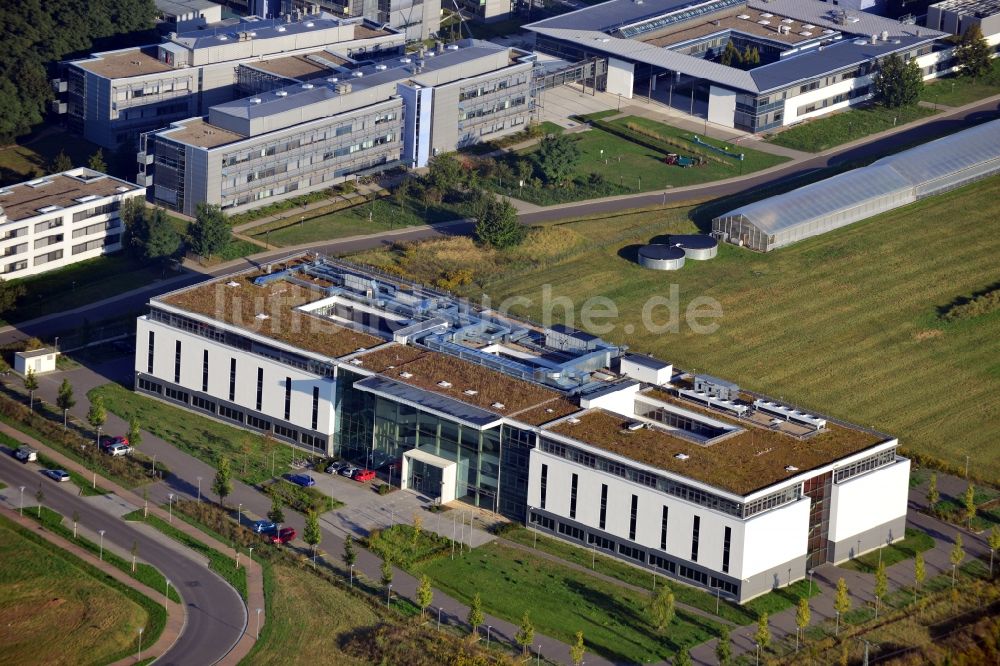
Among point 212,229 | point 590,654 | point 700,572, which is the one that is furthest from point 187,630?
point 212,229

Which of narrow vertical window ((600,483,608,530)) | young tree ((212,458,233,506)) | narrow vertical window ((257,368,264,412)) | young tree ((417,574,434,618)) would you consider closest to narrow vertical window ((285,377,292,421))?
narrow vertical window ((257,368,264,412))

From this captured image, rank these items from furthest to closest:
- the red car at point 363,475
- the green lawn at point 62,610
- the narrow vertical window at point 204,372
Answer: the narrow vertical window at point 204,372, the red car at point 363,475, the green lawn at point 62,610

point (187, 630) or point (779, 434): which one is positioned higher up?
point (779, 434)

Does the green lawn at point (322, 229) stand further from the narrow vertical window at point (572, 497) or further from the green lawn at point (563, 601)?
the green lawn at point (563, 601)

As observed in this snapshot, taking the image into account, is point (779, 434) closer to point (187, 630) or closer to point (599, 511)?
point (599, 511)

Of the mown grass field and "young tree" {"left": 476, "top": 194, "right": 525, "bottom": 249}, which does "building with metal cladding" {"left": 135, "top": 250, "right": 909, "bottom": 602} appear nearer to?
the mown grass field

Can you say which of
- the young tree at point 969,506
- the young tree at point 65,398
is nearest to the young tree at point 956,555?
the young tree at point 969,506

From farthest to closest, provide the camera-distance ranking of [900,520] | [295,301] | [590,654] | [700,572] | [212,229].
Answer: [212,229] → [295,301] → [900,520] → [700,572] → [590,654]
